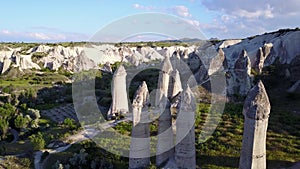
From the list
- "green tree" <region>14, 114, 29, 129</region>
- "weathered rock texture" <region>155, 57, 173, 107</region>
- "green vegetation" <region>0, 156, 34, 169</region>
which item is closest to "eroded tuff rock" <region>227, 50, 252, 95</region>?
"weathered rock texture" <region>155, 57, 173, 107</region>

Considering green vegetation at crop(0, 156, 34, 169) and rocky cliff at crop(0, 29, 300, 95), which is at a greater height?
rocky cliff at crop(0, 29, 300, 95)

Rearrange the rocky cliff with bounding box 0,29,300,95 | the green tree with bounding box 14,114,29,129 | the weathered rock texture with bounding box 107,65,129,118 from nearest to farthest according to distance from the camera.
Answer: the weathered rock texture with bounding box 107,65,129,118 < the green tree with bounding box 14,114,29,129 < the rocky cliff with bounding box 0,29,300,95

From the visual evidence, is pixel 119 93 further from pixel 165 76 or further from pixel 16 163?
pixel 16 163

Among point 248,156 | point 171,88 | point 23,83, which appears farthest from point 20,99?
point 248,156

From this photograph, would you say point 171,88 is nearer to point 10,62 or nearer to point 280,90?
point 280,90

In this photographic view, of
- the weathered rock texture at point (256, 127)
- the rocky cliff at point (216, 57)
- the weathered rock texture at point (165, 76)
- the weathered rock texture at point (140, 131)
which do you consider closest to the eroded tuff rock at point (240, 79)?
the rocky cliff at point (216, 57)

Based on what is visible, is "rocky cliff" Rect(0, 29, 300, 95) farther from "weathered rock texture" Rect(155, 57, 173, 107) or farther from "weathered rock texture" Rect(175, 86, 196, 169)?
"weathered rock texture" Rect(175, 86, 196, 169)
